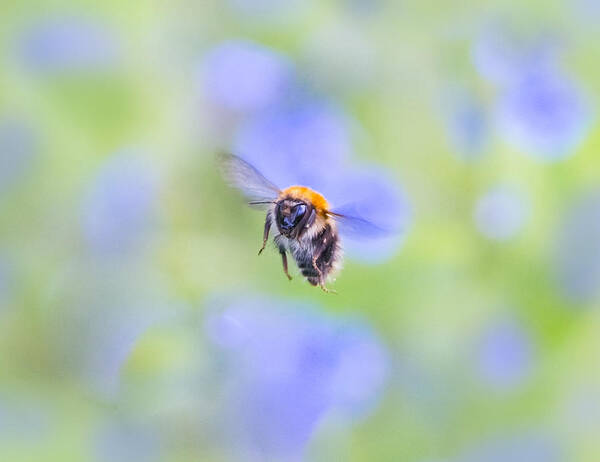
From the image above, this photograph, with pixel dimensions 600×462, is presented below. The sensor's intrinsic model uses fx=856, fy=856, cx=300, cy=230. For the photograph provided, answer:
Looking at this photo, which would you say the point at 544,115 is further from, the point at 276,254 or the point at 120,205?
the point at 120,205

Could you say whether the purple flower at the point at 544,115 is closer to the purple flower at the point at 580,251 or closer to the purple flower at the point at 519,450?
the purple flower at the point at 580,251

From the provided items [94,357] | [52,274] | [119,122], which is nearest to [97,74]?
[119,122]

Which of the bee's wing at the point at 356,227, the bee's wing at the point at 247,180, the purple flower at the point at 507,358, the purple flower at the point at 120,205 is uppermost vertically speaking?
the purple flower at the point at 120,205

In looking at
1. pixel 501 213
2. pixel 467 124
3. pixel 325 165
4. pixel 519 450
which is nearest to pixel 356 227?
pixel 325 165

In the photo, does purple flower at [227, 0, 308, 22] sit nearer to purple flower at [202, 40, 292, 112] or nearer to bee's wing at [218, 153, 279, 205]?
purple flower at [202, 40, 292, 112]

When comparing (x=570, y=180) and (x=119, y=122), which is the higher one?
(x=119, y=122)

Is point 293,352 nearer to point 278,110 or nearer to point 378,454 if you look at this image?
point 378,454

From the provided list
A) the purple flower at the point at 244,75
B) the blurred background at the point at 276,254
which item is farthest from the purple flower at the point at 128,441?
the purple flower at the point at 244,75
